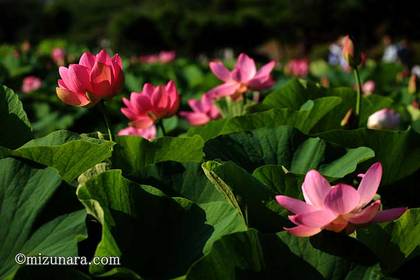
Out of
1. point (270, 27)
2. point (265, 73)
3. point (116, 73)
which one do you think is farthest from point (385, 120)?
point (270, 27)

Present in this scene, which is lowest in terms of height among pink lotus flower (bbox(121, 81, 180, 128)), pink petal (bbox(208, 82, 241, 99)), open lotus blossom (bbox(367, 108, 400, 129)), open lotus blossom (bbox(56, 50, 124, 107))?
open lotus blossom (bbox(367, 108, 400, 129))

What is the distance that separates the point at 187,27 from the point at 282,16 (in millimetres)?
5045

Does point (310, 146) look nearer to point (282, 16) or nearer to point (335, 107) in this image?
point (335, 107)

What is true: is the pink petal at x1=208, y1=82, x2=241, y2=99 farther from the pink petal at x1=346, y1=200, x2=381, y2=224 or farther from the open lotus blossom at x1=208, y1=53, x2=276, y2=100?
the pink petal at x1=346, y1=200, x2=381, y2=224

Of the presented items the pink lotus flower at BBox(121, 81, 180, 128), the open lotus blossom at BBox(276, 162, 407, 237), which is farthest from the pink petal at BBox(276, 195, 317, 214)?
the pink lotus flower at BBox(121, 81, 180, 128)

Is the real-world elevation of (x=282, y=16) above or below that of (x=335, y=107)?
below

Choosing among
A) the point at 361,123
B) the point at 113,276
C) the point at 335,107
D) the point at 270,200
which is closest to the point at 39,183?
the point at 113,276

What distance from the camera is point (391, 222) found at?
93cm

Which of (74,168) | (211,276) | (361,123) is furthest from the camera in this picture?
(361,123)

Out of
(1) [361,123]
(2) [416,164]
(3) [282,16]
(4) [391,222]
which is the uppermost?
(4) [391,222]

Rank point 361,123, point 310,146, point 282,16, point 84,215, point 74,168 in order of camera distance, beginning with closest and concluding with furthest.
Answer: point 84,215 → point 74,168 → point 310,146 → point 361,123 → point 282,16

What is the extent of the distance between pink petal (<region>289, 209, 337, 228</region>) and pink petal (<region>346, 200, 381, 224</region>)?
3cm

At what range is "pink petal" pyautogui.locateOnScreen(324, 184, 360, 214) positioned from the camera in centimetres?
84

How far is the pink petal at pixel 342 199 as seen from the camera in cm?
84
